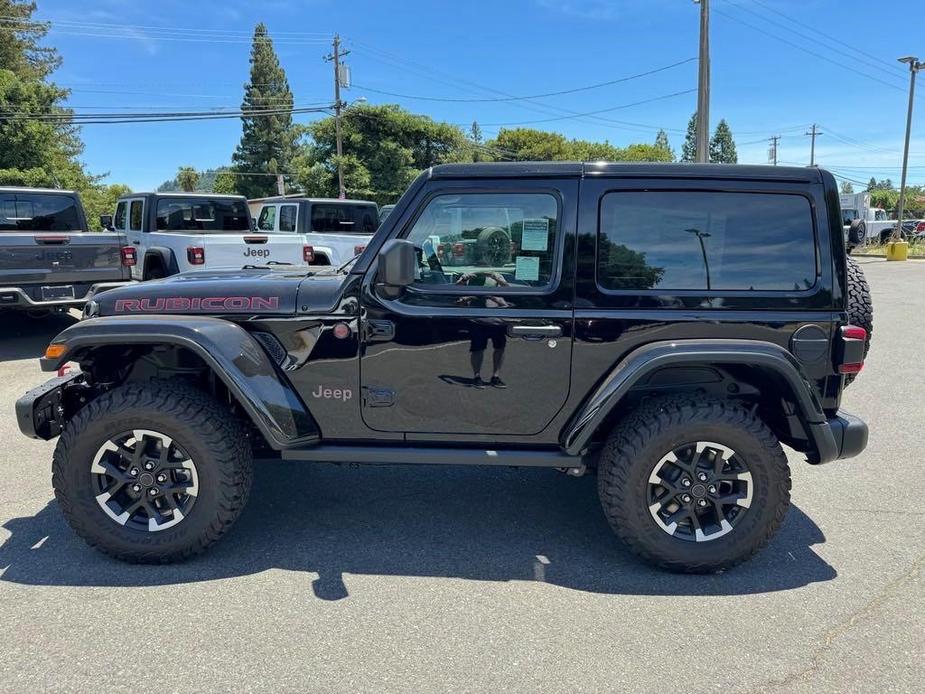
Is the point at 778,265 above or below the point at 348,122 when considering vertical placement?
below

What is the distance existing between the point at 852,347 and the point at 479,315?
1753mm

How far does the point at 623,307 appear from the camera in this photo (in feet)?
10.1

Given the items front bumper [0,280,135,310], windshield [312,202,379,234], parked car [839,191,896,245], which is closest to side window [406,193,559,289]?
front bumper [0,280,135,310]

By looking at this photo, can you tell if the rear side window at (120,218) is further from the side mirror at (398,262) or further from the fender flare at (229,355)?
the side mirror at (398,262)

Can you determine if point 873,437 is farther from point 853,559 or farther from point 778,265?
point 778,265

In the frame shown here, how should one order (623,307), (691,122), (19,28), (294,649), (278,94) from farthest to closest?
(691,122) < (278,94) < (19,28) < (623,307) < (294,649)

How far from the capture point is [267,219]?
1326cm

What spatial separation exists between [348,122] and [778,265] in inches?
1322

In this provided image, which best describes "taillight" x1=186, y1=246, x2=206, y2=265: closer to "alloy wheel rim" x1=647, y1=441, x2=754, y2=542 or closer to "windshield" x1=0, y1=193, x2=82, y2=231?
"windshield" x1=0, y1=193, x2=82, y2=231

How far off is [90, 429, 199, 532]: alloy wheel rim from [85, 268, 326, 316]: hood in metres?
0.64

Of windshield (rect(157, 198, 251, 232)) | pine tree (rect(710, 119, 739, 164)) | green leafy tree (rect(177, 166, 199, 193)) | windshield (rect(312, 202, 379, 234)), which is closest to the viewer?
windshield (rect(157, 198, 251, 232))

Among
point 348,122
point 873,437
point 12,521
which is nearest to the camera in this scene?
point 12,521

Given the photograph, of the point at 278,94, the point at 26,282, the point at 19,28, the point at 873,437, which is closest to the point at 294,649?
the point at 873,437

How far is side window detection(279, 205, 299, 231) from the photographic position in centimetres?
1205
